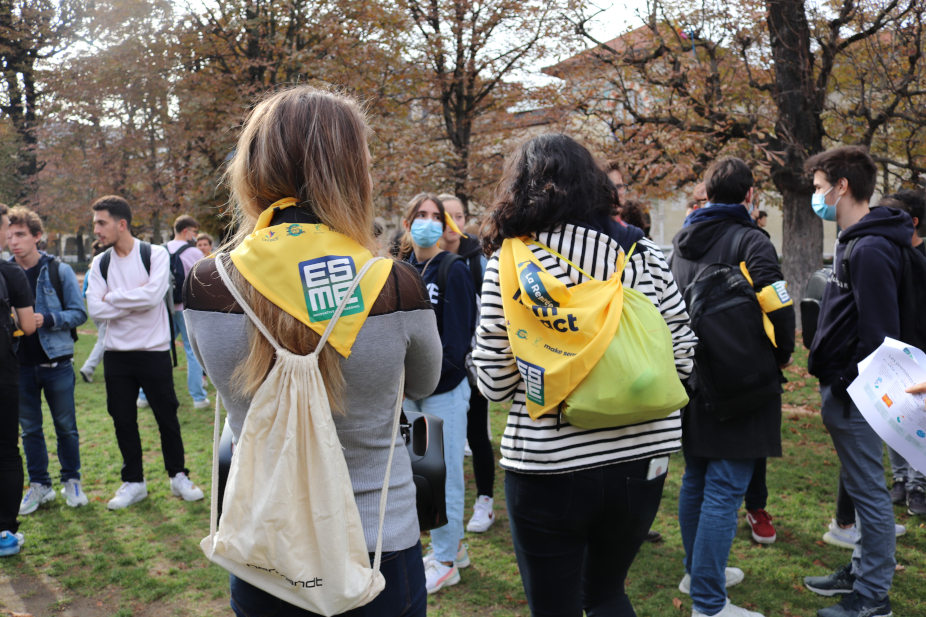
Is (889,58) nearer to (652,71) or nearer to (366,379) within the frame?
(652,71)

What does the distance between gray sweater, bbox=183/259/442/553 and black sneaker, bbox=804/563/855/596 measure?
296cm

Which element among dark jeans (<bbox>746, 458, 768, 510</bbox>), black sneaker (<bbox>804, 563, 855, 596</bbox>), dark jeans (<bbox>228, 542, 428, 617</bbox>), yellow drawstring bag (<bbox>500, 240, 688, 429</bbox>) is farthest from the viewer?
dark jeans (<bbox>746, 458, 768, 510</bbox>)

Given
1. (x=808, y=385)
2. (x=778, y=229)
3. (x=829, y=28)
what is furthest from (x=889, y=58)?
(x=778, y=229)

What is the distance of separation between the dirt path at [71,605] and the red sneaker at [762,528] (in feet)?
10.6

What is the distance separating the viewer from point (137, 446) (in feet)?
17.2

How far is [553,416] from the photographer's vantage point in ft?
7.04

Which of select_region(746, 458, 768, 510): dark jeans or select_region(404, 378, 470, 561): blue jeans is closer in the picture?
select_region(404, 378, 470, 561): blue jeans

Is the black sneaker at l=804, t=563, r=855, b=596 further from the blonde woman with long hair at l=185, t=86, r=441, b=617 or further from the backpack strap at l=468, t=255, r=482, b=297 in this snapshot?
the blonde woman with long hair at l=185, t=86, r=441, b=617

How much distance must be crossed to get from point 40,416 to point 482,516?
345 cm

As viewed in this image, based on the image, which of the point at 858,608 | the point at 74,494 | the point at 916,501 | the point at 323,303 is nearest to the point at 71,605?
the point at 74,494

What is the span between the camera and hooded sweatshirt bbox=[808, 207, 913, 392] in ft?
9.75

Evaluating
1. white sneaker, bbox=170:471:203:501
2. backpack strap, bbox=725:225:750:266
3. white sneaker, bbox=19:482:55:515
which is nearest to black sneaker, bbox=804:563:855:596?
backpack strap, bbox=725:225:750:266

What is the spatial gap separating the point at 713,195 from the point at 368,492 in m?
2.40

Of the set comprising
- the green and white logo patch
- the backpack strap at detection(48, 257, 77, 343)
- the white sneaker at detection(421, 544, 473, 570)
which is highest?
the green and white logo patch
